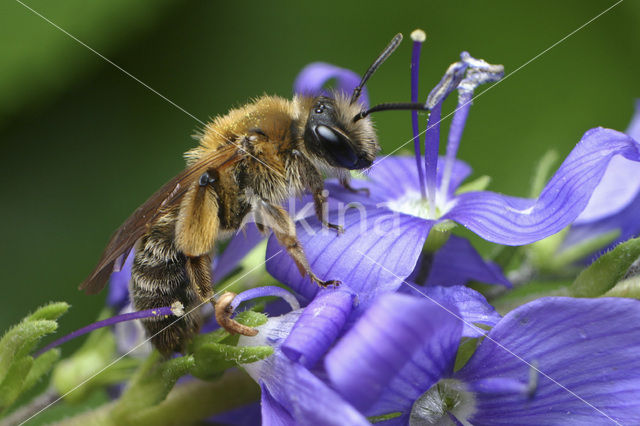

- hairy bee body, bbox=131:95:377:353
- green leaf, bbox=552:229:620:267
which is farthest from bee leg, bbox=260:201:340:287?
green leaf, bbox=552:229:620:267

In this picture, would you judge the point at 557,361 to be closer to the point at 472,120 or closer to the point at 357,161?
the point at 357,161

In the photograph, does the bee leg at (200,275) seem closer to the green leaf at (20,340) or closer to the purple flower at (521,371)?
the green leaf at (20,340)

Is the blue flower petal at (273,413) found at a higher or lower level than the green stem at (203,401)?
lower

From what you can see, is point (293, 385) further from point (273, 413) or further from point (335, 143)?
point (335, 143)

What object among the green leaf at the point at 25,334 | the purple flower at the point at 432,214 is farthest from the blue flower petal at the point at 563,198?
the green leaf at the point at 25,334

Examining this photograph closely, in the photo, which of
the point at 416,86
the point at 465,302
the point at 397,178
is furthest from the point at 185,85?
the point at 465,302

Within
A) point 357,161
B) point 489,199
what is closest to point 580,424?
point 489,199

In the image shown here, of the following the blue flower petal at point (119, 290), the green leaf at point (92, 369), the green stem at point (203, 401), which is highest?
the blue flower petal at point (119, 290)

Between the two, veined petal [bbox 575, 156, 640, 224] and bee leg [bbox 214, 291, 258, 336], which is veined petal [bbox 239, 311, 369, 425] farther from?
veined petal [bbox 575, 156, 640, 224]

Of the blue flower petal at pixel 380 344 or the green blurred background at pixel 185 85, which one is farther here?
the green blurred background at pixel 185 85
